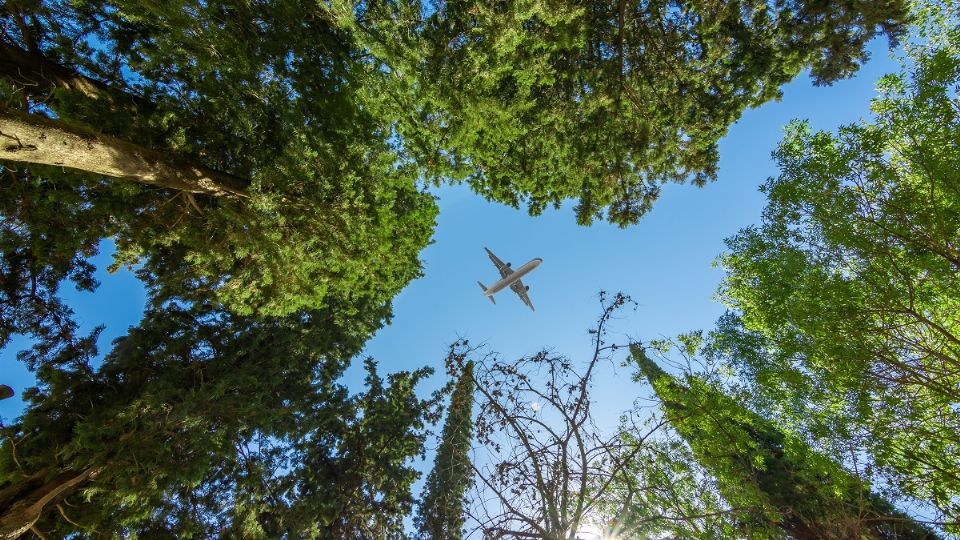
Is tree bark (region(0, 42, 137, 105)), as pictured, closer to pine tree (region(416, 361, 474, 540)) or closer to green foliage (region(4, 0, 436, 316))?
green foliage (region(4, 0, 436, 316))

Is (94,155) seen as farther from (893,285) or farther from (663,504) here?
(893,285)

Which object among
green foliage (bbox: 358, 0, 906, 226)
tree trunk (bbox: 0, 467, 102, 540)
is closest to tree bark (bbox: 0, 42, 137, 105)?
green foliage (bbox: 358, 0, 906, 226)

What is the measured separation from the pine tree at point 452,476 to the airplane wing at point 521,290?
8379 millimetres

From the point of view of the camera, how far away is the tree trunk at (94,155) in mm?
5086

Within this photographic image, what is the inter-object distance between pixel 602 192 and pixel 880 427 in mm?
8180

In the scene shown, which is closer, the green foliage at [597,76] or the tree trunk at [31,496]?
the tree trunk at [31,496]

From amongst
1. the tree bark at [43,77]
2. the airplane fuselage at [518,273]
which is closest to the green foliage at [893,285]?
the airplane fuselage at [518,273]

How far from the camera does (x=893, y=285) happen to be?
27.1 ft

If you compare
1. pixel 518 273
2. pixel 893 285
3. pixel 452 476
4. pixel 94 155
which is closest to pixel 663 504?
pixel 452 476

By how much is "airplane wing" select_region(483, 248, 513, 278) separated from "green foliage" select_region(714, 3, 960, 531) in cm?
1345

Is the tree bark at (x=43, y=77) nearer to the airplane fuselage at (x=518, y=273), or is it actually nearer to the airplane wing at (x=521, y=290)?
the airplane fuselage at (x=518, y=273)

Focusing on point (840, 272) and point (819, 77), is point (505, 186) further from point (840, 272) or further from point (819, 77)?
point (840, 272)

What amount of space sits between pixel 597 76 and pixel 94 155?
1042 centimetres

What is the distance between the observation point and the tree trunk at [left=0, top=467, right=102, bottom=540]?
6.68 meters
